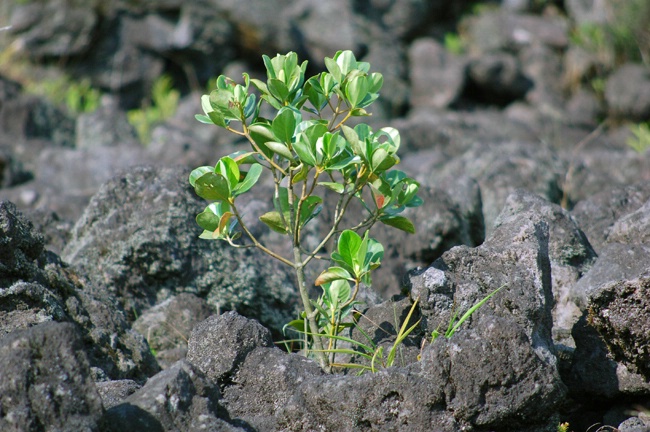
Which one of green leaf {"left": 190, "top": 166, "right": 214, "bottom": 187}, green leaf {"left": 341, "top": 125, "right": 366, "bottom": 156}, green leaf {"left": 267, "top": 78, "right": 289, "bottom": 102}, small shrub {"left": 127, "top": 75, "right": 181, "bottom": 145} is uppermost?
green leaf {"left": 267, "top": 78, "right": 289, "bottom": 102}

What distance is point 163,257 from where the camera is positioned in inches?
131

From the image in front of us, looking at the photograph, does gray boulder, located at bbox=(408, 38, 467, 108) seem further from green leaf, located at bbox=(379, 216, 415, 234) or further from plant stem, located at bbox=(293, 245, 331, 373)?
plant stem, located at bbox=(293, 245, 331, 373)

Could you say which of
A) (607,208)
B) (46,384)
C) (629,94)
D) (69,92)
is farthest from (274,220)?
(629,94)

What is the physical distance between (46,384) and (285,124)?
3.22ft

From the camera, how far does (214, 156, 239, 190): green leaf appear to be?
2.43 m

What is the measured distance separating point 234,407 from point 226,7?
9539 mm

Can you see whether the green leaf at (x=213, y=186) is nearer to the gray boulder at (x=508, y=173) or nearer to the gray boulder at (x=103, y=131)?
the gray boulder at (x=508, y=173)

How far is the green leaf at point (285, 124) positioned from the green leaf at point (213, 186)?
8.2 inches

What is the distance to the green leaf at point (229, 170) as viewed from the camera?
2.43 metres

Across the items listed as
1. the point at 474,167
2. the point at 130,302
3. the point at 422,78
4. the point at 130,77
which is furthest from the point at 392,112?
the point at 130,302

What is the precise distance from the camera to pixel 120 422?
191 cm

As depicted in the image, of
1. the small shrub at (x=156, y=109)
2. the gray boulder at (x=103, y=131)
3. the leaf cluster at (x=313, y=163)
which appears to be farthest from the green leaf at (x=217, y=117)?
the small shrub at (x=156, y=109)

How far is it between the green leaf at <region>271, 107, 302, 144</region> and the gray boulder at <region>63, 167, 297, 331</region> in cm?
106

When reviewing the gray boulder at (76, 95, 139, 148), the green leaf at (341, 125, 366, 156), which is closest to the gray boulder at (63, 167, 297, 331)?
the green leaf at (341, 125, 366, 156)
